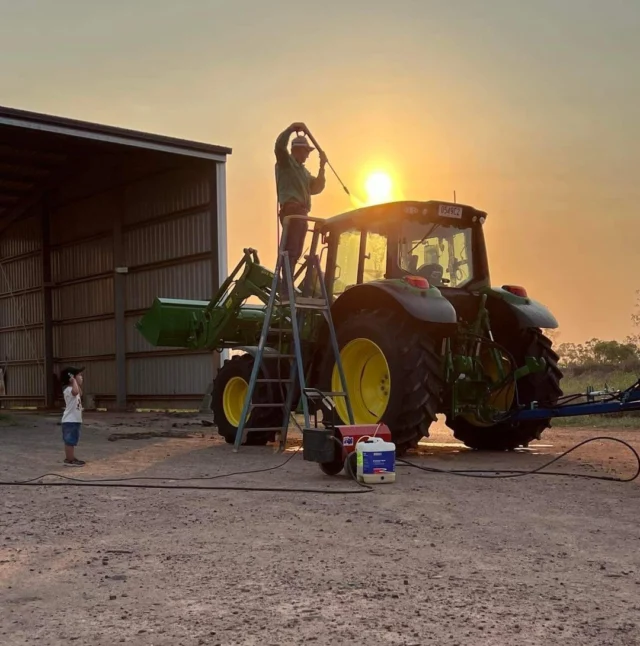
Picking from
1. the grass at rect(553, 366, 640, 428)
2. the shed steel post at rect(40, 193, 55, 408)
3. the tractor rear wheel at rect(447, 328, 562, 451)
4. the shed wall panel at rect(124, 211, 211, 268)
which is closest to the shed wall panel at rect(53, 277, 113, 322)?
the shed steel post at rect(40, 193, 55, 408)

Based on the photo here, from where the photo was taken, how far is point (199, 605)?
3316mm

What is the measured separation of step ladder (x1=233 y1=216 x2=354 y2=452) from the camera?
8.21 meters

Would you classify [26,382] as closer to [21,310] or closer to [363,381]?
[21,310]

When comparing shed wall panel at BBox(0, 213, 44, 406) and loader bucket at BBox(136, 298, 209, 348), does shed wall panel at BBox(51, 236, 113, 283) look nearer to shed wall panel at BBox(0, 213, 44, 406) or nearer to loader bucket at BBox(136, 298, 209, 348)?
shed wall panel at BBox(0, 213, 44, 406)

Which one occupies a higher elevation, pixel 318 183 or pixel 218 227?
pixel 218 227

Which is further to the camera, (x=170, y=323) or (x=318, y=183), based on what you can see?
(x=170, y=323)

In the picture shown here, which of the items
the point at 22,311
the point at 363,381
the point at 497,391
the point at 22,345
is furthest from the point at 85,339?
the point at 497,391

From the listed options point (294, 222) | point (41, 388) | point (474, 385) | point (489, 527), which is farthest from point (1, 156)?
point (489, 527)

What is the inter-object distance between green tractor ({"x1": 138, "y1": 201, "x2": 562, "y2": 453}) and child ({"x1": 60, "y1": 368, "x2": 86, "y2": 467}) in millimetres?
1888

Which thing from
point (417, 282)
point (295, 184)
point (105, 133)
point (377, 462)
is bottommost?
point (377, 462)

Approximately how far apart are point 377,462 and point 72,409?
327 cm

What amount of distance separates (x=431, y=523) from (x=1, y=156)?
1847 centimetres

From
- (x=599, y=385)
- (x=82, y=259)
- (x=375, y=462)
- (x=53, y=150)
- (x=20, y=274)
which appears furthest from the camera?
(x=20, y=274)

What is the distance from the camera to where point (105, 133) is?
648 inches
